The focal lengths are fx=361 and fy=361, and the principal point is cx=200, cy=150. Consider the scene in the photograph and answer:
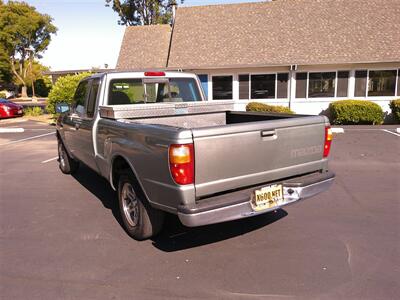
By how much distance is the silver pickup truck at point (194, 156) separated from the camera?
11.0ft

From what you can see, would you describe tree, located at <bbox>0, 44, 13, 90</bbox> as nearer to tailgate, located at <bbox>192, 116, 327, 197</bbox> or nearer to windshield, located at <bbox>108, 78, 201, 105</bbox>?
windshield, located at <bbox>108, 78, 201, 105</bbox>

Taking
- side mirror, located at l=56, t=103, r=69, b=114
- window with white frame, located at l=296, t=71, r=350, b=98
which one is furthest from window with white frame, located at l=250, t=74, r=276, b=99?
side mirror, located at l=56, t=103, r=69, b=114

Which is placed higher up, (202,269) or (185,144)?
(185,144)

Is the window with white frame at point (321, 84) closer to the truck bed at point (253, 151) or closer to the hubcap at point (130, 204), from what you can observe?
the truck bed at point (253, 151)

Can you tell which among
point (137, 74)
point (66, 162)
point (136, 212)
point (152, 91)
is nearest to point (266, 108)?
point (66, 162)

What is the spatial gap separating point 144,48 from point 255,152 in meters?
19.4

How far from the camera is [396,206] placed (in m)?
5.31

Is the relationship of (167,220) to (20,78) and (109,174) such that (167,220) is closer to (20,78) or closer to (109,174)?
(109,174)

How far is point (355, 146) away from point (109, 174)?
8165 millimetres

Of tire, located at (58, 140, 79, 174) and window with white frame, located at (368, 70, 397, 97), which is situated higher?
window with white frame, located at (368, 70, 397, 97)

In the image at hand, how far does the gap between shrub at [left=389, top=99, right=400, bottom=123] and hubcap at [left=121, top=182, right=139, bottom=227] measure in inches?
603

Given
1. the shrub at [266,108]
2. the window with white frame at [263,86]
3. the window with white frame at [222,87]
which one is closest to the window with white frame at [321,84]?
the shrub at [266,108]

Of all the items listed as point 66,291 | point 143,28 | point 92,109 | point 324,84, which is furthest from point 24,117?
point 66,291

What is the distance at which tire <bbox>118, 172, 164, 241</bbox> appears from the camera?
4047mm
